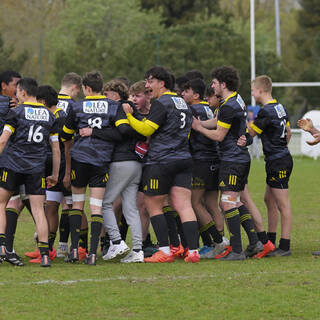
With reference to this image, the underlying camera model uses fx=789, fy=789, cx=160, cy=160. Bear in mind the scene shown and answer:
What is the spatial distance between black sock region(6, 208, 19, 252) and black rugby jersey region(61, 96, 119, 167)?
2.99ft

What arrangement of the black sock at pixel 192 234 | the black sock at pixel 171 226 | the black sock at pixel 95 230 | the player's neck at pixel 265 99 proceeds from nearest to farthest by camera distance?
the black sock at pixel 95 230 < the black sock at pixel 192 234 < the player's neck at pixel 265 99 < the black sock at pixel 171 226

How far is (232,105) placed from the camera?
8492 millimetres

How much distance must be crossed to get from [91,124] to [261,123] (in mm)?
1868

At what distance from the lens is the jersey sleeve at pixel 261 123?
866 cm

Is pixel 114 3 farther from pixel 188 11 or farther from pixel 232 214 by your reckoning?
pixel 232 214

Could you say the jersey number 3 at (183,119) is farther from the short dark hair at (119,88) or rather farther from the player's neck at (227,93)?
the short dark hair at (119,88)

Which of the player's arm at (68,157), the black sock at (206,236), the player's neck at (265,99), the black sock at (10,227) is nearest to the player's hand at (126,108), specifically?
the player's arm at (68,157)

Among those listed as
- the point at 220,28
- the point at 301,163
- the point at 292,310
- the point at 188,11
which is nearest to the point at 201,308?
the point at 292,310

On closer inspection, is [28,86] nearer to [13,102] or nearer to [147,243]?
[13,102]

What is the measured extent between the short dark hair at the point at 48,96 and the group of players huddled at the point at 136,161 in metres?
0.01

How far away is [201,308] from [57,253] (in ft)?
11.1

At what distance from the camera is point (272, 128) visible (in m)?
8.77

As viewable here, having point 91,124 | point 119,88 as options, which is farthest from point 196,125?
point 91,124

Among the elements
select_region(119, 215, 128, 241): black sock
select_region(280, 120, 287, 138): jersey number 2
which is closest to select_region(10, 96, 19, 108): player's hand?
select_region(119, 215, 128, 241): black sock
